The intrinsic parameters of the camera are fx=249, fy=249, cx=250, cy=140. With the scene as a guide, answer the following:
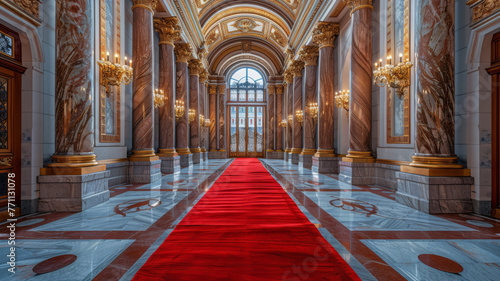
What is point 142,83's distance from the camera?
7094mm

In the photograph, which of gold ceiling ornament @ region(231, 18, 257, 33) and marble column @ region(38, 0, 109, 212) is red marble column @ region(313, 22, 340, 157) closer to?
marble column @ region(38, 0, 109, 212)

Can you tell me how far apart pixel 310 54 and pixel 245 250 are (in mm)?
10817

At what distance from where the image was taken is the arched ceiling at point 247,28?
443 inches

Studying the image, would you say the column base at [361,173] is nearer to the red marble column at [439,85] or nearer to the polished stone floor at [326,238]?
the polished stone floor at [326,238]

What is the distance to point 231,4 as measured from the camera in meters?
14.6

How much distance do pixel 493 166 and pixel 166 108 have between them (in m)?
8.79

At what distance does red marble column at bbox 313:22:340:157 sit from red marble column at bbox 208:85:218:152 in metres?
11.9

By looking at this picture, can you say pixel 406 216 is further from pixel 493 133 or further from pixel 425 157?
pixel 493 133

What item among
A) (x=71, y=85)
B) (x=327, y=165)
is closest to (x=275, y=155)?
(x=327, y=165)

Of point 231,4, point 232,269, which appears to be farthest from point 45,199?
point 231,4

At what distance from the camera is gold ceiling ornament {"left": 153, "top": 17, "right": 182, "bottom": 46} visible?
9086 millimetres

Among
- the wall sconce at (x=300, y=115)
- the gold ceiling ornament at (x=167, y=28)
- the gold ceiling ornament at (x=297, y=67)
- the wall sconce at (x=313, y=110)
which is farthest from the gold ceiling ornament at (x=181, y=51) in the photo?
the wall sconce at (x=300, y=115)

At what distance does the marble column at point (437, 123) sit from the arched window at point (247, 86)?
748 inches

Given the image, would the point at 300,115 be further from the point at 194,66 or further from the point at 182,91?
the point at 194,66
